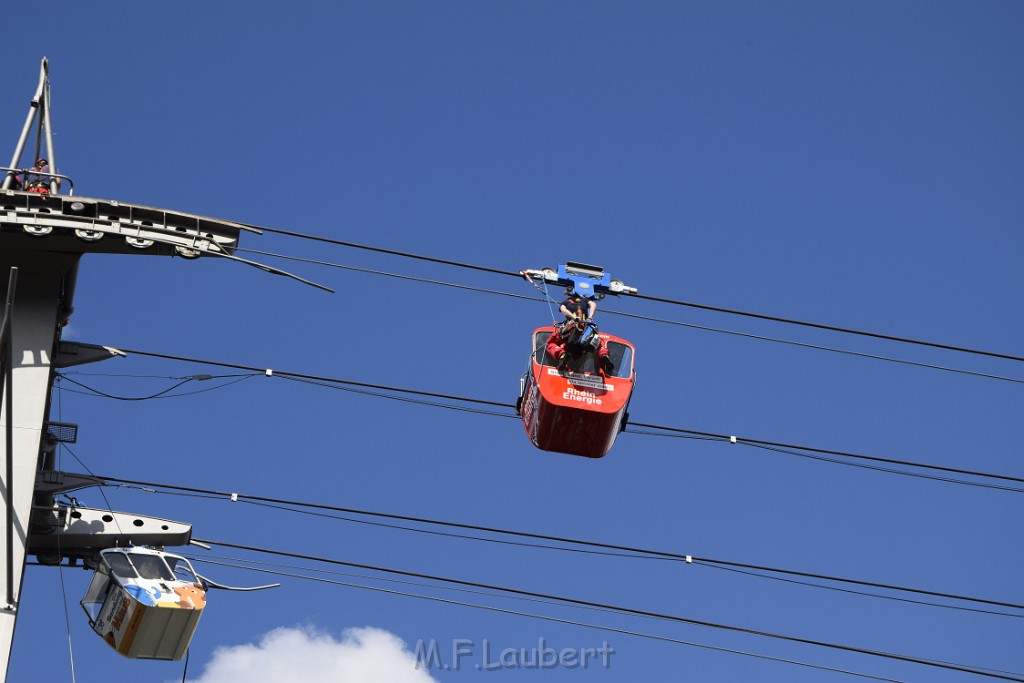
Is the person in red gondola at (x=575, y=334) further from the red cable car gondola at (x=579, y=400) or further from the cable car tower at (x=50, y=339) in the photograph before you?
the cable car tower at (x=50, y=339)

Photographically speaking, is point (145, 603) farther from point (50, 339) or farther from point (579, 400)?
point (579, 400)

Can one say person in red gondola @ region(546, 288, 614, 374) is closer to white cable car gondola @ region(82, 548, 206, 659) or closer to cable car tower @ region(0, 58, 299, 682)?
cable car tower @ region(0, 58, 299, 682)

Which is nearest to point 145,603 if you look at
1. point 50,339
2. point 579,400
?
point 50,339

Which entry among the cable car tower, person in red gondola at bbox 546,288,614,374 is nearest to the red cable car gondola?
person in red gondola at bbox 546,288,614,374

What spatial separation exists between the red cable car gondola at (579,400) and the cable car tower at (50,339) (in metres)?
3.88

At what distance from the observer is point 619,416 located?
78.9 feet

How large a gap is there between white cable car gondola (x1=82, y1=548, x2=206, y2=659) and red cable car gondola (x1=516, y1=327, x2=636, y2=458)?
17.3 feet

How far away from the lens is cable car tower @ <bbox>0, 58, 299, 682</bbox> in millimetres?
22406

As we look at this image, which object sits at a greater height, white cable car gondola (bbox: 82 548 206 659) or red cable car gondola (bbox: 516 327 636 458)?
red cable car gondola (bbox: 516 327 636 458)

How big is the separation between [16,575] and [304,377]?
5.00 m

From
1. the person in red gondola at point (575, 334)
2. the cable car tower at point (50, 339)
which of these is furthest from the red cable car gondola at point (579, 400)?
the cable car tower at point (50, 339)

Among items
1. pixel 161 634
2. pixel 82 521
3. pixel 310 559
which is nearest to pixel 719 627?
pixel 310 559

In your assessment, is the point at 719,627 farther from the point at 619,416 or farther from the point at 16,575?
the point at 16,575

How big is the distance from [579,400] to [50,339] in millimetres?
7288
